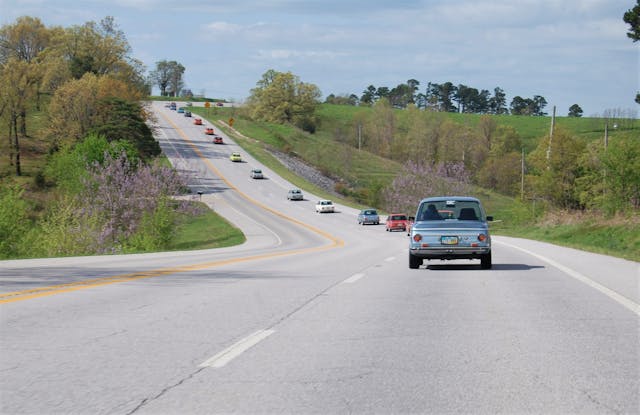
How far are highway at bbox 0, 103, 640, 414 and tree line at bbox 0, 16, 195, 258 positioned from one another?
2792 cm

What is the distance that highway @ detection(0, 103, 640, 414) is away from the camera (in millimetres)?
5797

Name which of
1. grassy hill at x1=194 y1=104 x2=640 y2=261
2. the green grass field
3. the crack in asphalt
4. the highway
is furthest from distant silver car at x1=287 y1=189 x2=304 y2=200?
the crack in asphalt

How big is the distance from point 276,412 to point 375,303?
6283 millimetres

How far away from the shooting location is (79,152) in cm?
7938

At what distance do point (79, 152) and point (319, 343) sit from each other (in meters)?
75.4

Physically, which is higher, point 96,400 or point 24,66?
point 24,66

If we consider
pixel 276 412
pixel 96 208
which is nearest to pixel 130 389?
pixel 276 412

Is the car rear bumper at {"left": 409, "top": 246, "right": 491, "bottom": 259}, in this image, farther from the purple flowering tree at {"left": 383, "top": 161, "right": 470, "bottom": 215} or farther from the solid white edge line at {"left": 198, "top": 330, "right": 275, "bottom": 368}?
the purple flowering tree at {"left": 383, "top": 161, "right": 470, "bottom": 215}

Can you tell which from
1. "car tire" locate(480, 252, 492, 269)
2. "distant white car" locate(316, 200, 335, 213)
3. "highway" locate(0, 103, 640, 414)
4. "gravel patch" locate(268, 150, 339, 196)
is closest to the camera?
"highway" locate(0, 103, 640, 414)

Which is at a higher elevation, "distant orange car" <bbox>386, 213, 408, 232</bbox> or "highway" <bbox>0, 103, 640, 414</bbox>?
"highway" <bbox>0, 103, 640, 414</bbox>

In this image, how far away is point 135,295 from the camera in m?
12.5

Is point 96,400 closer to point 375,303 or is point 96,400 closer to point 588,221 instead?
point 375,303

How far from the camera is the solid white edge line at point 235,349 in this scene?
278 inches

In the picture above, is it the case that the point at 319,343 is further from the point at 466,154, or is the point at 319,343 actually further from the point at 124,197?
the point at 466,154
